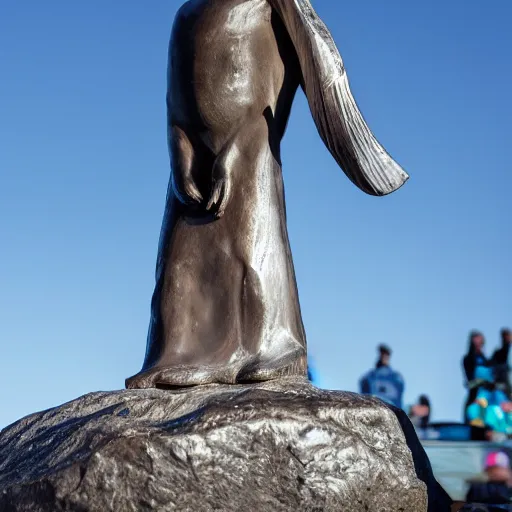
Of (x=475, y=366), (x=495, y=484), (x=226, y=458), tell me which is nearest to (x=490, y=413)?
(x=475, y=366)

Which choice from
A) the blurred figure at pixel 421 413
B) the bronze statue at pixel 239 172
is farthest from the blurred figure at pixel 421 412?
the bronze statue at pixel 239 172

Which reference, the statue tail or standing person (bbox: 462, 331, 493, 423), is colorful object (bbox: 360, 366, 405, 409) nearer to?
standing person (bbox: 462, 331, 493, 423)

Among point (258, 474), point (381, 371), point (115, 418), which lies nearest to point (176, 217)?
point (115, 418)

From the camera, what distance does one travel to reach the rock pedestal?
12.7 feet

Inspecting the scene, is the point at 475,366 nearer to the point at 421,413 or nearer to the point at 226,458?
the point at 421,413

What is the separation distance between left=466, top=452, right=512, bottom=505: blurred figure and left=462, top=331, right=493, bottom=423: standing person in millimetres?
1158

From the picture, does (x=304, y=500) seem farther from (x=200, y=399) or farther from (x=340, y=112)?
(x=340, y=112)

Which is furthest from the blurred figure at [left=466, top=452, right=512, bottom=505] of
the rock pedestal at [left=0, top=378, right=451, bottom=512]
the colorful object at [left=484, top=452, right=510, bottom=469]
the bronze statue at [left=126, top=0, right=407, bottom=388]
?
the rock pedestal at [left=0, top=378, right=451, bottom=512]

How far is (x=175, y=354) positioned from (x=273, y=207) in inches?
33.7

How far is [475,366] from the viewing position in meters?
8.38

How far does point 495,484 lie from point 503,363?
2050mm

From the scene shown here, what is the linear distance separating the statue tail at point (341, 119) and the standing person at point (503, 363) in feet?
11.0

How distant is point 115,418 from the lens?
166 inches

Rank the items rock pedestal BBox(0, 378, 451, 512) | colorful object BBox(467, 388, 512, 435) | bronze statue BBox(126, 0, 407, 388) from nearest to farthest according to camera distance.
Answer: rock pedestal BBox(0, 378, 451, 512) → bronze statue BBox(126, 0, 407, 388) → colorful object BBox(467, 388, 512, 435)
